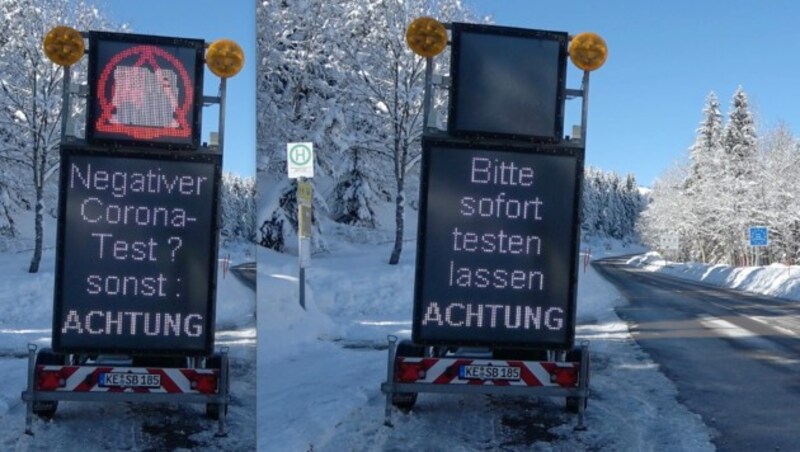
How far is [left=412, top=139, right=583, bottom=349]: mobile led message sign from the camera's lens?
3686 millimetres

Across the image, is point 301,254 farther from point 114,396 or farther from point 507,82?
point 507,82

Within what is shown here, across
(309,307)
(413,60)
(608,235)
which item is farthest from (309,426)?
(608,235)

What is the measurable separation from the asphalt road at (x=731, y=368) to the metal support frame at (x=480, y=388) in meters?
0.67

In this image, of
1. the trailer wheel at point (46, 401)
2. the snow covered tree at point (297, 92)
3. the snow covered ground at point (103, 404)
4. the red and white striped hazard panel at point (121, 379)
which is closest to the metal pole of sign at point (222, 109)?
the snow covered tree at point (297, 92)

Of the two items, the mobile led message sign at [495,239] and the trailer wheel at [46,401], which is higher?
Result: the mobile led message sign at [495,239]

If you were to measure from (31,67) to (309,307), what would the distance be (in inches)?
71.6

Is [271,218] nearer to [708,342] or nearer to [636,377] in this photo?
[636,377]

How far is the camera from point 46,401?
3.71 meters

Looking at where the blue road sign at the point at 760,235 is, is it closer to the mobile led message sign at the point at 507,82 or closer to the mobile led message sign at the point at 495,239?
the mobile led message sign at the point at 495,239

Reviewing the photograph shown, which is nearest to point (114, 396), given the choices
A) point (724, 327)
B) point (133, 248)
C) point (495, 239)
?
point (133, 248)

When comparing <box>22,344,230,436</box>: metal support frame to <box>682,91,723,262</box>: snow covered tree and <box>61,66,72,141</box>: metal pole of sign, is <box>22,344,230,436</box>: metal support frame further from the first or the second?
<box>682,91,723,262</box>: snow covered tree

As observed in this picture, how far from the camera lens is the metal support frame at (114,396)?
3.59 metres

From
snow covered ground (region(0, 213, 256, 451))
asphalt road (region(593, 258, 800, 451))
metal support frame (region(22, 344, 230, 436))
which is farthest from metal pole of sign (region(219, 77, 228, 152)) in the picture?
asphalt road (region(593, 258, 800, 451))

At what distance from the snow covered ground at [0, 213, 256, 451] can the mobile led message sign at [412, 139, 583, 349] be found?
0.93m
